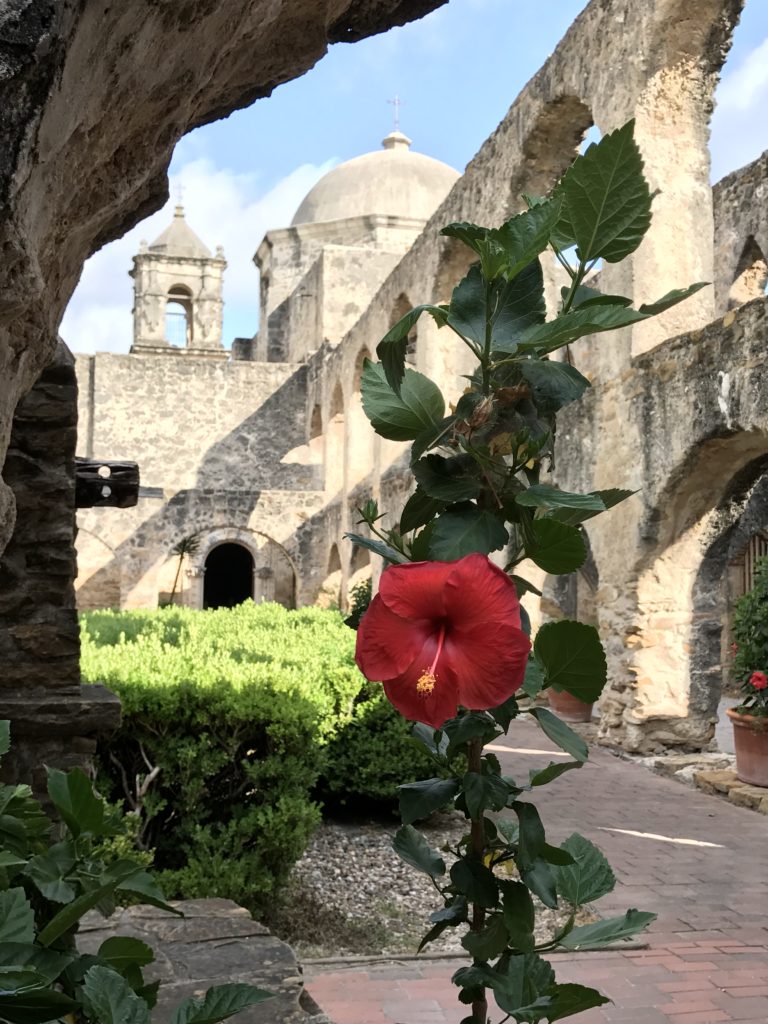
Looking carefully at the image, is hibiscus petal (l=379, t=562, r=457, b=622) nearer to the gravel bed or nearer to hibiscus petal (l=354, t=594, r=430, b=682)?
hibiscus petal (l=354, t=594, r=430, b=682)

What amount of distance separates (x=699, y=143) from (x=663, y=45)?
818 mm

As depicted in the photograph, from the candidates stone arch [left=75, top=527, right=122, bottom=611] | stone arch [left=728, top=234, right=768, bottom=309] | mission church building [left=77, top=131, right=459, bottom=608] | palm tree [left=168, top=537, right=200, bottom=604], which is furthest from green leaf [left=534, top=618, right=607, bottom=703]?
stone arch [left=75, top=527, right=122, bottom=611]

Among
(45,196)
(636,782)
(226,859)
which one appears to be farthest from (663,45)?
(45,196)

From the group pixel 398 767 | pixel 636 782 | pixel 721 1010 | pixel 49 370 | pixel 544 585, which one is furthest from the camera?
pixel 544 585

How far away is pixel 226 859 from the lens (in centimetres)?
441

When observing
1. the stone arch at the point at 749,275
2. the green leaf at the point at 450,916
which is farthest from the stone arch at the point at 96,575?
the green leaf at the point at 450,916

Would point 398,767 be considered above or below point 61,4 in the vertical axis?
below

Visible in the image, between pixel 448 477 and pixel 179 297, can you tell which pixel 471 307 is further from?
pixel 179 297

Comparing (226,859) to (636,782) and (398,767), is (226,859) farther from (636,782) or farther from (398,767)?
(636,782)

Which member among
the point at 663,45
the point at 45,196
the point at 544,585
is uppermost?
the point at 663,45

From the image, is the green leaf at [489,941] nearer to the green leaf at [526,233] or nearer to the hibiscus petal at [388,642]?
the hibiscus petal at [388,642]

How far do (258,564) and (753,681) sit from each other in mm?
14803

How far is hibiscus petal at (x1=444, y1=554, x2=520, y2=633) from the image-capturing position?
1045 millimetres

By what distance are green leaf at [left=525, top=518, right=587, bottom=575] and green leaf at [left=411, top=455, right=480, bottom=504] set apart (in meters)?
0.09
